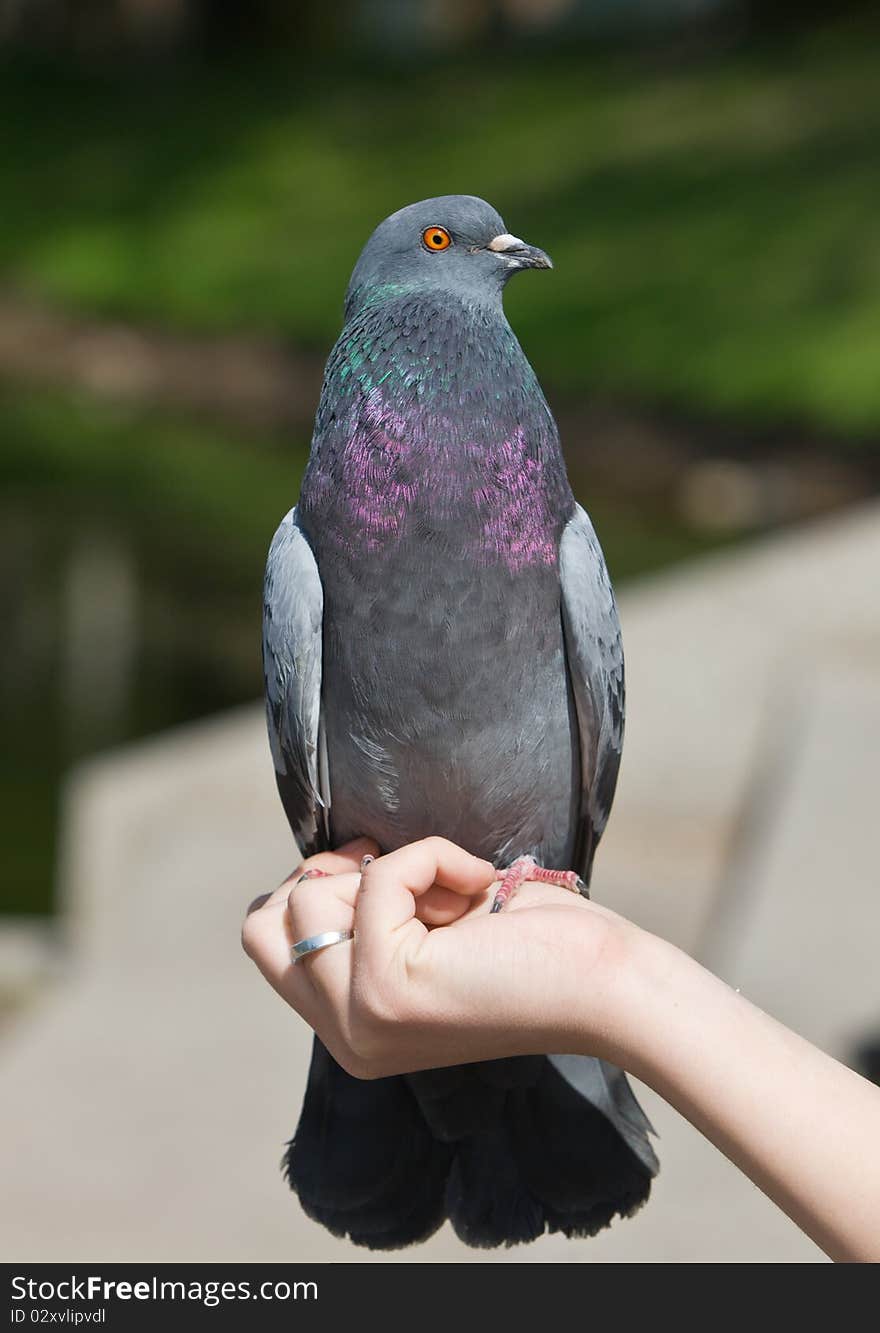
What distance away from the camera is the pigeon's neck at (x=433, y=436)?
2.11 meters

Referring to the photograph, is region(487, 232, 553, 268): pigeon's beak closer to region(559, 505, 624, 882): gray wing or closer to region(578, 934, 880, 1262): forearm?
region(559, 505, 624, 882): gray wing

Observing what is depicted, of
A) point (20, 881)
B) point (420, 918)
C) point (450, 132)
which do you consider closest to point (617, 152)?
point (450, 132)

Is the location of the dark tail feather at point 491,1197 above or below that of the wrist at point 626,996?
below

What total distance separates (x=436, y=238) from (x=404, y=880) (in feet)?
2.64

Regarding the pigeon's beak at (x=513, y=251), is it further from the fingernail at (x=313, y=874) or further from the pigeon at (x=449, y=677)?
the fingernail at (x=313, y=874)

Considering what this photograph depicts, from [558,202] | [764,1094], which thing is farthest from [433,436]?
[558,202]

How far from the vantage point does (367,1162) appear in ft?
7.81

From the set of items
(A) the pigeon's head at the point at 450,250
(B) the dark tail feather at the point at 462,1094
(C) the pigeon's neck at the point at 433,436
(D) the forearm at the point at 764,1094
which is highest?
(A) the pigeon's head at the point at 450,250

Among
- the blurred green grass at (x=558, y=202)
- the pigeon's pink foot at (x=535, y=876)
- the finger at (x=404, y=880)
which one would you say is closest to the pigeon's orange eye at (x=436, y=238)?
the finger at (x=404, y=880)

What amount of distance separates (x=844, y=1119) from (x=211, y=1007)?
15.0 feet

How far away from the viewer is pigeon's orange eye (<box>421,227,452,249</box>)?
7.01 ft

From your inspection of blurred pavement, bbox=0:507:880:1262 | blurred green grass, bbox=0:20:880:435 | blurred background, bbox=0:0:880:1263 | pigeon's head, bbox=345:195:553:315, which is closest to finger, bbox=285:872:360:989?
pigeon's head, bbox=345:195:553:315

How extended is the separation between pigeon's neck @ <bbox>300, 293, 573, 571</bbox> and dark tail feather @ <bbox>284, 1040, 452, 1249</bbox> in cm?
80
